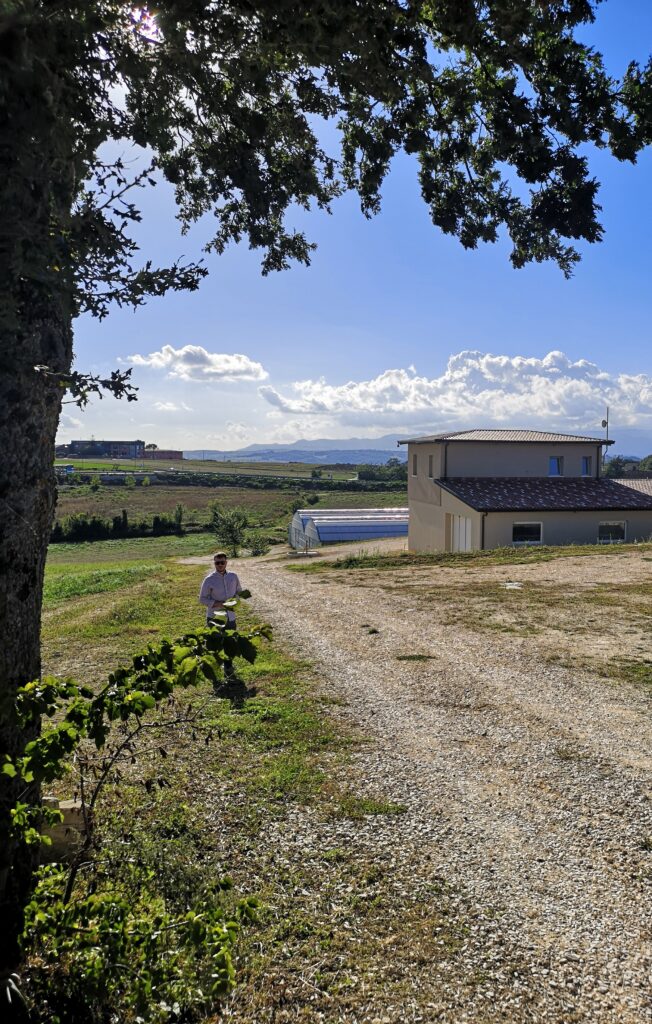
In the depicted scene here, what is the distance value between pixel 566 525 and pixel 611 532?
119 inches

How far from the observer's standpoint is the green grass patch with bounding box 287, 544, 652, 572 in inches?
963

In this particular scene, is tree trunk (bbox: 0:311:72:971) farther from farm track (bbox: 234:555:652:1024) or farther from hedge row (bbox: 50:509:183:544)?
hedge row (bbox: 50:509:183:544)

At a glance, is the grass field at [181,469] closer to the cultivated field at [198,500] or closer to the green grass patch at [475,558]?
the cultivated field at [198,500]

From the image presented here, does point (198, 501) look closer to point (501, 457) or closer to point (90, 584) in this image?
point (501, 457)

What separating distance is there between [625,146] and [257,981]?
7487mm

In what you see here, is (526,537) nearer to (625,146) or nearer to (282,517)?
(625,146)

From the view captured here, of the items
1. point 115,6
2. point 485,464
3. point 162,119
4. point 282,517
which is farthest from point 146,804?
point 282,517

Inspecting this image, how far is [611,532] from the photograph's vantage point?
107 feet

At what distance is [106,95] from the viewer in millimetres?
4742

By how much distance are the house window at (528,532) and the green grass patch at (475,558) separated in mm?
3536

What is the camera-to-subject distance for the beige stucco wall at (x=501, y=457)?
3397 cm

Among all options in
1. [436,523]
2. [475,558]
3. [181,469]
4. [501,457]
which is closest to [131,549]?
[436,523]

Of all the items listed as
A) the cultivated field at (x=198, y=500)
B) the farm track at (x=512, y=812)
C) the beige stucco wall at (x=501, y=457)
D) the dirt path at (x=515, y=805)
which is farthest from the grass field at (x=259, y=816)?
the cultivated field at (x=198, y=500)

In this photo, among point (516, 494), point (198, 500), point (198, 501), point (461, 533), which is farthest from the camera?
point (198, 500)
